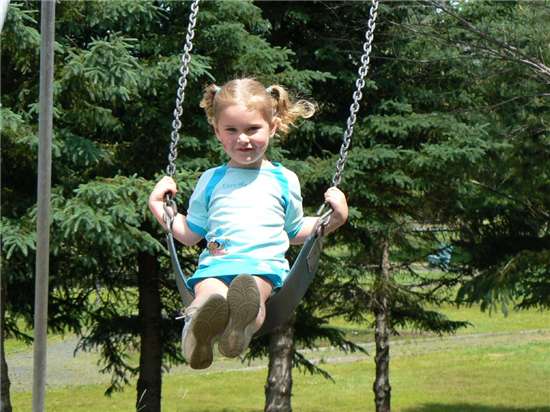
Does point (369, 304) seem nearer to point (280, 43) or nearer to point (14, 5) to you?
point (280, 43)

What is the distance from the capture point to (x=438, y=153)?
10422 mm

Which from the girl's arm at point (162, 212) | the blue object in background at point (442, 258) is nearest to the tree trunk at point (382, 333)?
the blue object in background at point (442, 258)

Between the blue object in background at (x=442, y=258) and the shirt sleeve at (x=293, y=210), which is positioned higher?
the shirt sleeve at (x=293, y=210)

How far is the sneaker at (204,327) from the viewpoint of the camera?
3494 mm

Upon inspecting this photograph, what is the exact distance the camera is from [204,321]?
11.6ft

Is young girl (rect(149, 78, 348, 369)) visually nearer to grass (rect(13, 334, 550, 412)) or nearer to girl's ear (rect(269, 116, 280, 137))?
girl's ear (rect(269, 116, 280, 137))

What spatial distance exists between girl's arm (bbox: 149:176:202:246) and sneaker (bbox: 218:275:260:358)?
1.58ft

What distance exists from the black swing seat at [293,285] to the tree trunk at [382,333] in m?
9.10

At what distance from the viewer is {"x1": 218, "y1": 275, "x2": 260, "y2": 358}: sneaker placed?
352cm

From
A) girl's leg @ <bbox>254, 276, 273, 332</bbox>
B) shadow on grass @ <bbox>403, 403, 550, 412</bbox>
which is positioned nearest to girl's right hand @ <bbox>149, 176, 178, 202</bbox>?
girl's leg @ <bbox>254, 276, 273, 332</bbox>

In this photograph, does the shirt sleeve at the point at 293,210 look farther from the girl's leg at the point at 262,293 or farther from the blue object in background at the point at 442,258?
the blue object in background at the point at 442,258

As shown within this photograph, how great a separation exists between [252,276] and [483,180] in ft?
34.8

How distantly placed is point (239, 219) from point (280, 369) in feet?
28.5

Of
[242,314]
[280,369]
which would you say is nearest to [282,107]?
[242,314]
